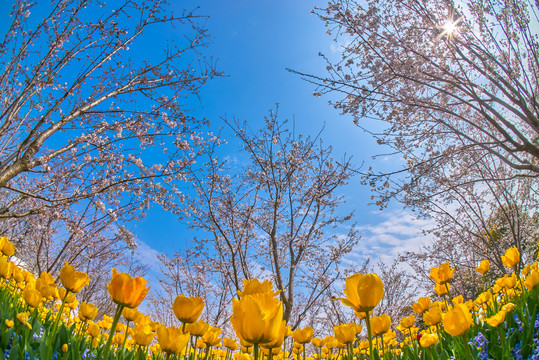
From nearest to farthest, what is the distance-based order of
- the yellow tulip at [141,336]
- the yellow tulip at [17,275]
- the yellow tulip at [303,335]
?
the yellow tulip at [141,336] < the yellow tulip at [303,335] < the yellow tulip at [17,275]

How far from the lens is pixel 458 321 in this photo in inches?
50.7

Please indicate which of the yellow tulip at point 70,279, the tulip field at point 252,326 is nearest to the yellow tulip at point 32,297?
the tulip field at point 252,326

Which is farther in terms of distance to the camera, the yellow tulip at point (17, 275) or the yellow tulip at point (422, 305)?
the yellow tulip at point (422, 305)

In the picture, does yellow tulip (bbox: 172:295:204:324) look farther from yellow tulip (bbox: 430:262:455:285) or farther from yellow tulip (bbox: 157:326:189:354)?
yellow tulip (bbox: 430:262:455:285)

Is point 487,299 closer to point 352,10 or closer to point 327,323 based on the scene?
point 352,10

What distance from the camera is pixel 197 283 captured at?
13.0 meters

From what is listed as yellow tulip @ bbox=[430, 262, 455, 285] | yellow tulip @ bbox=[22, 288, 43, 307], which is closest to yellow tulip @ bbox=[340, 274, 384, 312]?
Result: yellow tulip @ bbox=[430, 262, 455, 285]

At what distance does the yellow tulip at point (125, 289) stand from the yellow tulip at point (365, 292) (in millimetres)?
758

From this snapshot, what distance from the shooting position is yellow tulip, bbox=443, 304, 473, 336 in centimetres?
128

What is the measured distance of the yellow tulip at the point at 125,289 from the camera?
3.46 ft

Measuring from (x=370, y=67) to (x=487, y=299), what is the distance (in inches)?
212

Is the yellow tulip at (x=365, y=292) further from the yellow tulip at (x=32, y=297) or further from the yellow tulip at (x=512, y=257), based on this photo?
the yellow tulip at (x=512, y=257)

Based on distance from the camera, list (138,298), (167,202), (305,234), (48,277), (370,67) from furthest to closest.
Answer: (305,234) → (167,202) → (370,67) → (48,277) → (138,298)

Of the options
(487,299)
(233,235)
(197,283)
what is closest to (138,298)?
(487,299)
